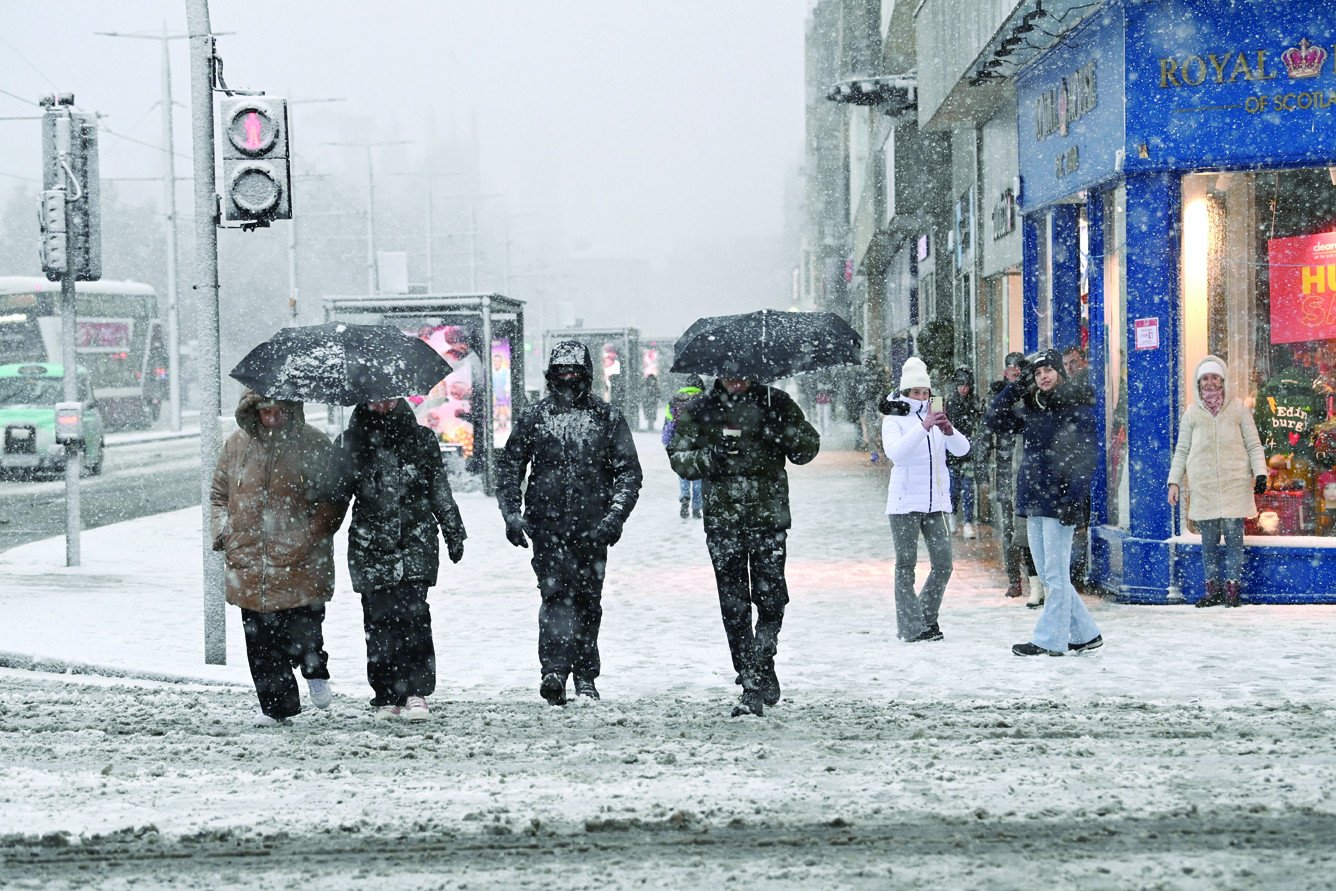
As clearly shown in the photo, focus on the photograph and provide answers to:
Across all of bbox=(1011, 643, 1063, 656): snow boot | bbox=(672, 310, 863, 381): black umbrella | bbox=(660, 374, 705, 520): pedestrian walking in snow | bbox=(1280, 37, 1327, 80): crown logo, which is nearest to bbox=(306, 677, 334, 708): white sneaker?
bbox=(672, 310, 863, 381): black umbrella

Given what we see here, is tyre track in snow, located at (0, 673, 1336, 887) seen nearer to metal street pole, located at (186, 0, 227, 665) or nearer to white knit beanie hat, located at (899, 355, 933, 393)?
metal street pole, located at (186, 0, 227, 665)

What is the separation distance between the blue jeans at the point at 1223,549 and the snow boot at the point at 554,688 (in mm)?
5353

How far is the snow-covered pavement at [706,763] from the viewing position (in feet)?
17.8

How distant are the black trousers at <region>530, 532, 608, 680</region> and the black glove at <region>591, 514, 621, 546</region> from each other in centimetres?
6

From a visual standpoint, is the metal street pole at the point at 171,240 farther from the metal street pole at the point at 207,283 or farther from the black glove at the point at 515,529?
the black glove at the point at 515,529

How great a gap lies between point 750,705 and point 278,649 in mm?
2075

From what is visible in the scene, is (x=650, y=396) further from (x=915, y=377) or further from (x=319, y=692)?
(x=319, y=692)

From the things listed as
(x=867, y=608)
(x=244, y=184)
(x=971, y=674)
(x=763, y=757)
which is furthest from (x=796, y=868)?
(x=867, y=608)

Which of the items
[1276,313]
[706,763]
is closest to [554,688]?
[706,763]

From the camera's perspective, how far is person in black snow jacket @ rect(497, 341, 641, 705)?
330 inches

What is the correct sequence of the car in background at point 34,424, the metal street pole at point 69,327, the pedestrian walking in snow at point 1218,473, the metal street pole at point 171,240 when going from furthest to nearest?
the metal street pole at point 171,240, the car in background at point 34,424, the metal street pole at point 69,327, the pedestrian walking in snow at point 1218,473

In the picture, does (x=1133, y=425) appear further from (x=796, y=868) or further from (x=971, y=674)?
(x=796, y=868)

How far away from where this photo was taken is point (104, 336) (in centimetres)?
4744

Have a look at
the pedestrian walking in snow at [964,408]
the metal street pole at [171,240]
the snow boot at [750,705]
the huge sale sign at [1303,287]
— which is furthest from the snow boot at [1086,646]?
the metal street pole at [171,240]
